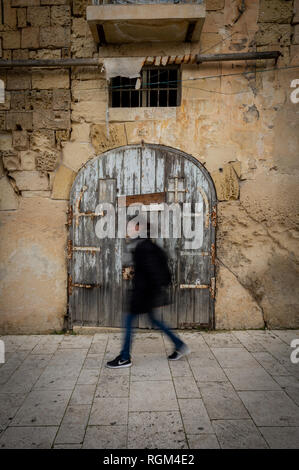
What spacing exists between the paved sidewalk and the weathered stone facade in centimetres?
66

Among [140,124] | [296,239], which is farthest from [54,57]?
[296,239]

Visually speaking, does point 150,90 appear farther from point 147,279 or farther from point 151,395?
point 151,395

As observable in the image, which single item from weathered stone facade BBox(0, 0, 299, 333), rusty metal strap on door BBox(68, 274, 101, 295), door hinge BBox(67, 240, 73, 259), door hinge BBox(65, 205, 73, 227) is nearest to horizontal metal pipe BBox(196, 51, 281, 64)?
weathered stone facade BBox(0, 0, 299, 333)

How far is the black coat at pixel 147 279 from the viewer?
3443mm

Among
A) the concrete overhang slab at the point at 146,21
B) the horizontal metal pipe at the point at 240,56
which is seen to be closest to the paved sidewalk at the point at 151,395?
the horizontal metal pipe at the point at 240,56

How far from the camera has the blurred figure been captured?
11.3 ft

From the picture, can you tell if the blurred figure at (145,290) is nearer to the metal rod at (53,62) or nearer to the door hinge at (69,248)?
the door hinge at (69,248)

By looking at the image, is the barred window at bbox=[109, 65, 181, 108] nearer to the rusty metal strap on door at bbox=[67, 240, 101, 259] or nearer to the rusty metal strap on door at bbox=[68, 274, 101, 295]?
the rusty metal strap on door at bbox=[67, 240, 101, 259]

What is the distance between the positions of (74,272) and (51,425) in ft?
7.60

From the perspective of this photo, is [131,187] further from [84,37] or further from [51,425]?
[51,425]

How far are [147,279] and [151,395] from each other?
1206 millimetres

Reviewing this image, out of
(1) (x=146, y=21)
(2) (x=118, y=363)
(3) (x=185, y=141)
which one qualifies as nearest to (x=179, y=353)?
(2) (x=118, y=363)

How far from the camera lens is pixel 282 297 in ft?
14.6

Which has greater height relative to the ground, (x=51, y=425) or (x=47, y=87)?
(x=47, y=87)
